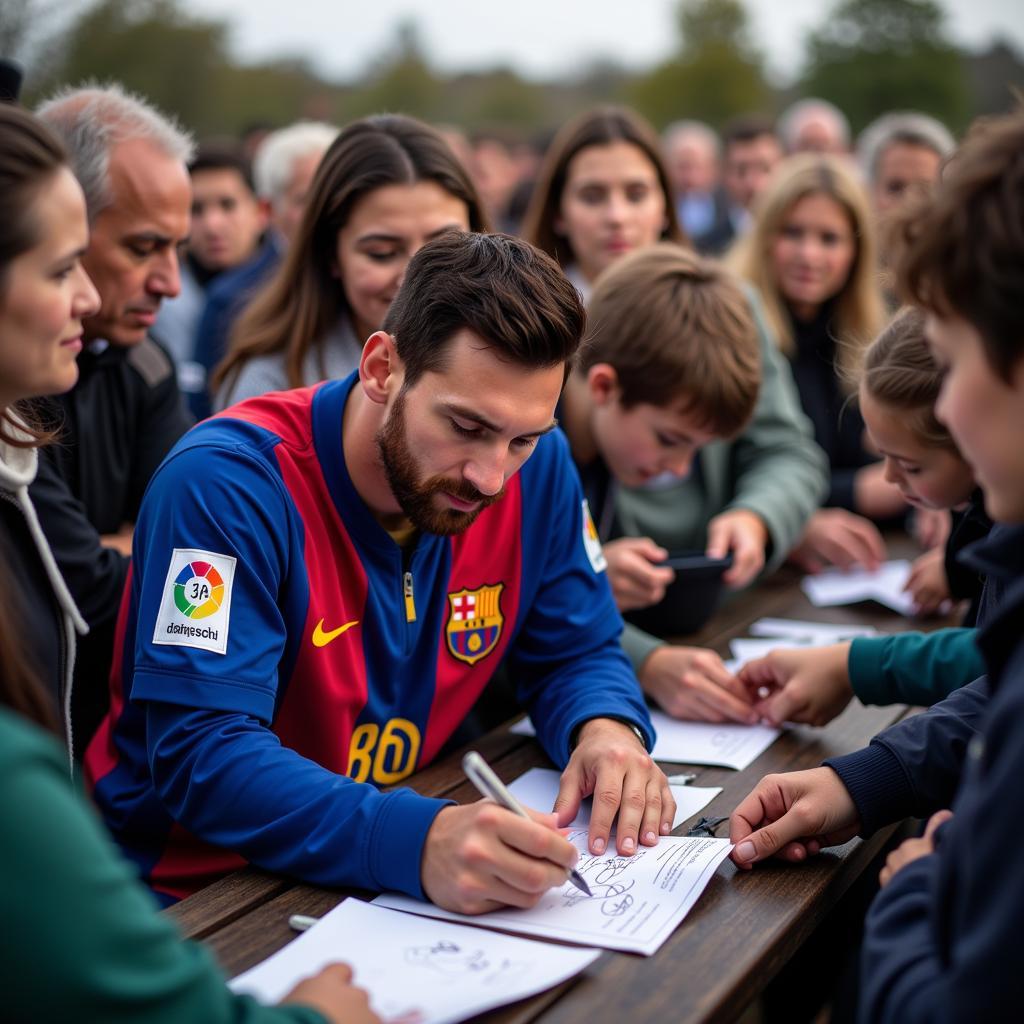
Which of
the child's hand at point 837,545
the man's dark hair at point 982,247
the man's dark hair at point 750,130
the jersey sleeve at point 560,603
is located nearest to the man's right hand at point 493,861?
the jersey sleeve at point 560,603

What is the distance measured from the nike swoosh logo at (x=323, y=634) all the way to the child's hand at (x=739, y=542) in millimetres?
1088

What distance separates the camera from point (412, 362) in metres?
1.68

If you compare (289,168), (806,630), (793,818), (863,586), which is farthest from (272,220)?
(793,818)

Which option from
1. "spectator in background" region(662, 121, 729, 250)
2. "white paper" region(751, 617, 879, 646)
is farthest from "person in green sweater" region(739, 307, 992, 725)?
"spectator in background" region(662, 121, 729, 250)

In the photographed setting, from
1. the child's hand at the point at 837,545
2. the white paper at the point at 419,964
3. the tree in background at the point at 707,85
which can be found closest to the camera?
the white paper at the point at 419,964

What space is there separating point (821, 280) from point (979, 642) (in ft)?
9.90

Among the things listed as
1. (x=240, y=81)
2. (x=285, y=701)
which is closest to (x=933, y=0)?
(x=240, y=81)

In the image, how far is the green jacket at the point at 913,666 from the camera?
74.0 inches

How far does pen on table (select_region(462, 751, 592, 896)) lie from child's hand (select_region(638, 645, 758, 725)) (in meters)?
0.72

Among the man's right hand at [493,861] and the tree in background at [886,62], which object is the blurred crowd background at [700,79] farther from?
the man's right hand at [493,861]

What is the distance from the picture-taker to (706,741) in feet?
6.57

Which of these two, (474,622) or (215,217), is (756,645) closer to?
(474,622)

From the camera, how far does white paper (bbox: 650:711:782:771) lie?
6.26 feet

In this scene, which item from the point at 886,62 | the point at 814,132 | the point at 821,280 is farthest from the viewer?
the point at 886,62
